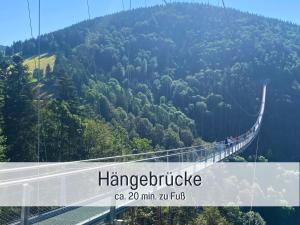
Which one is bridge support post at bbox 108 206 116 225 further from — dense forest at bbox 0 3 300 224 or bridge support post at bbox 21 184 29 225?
dense forest at bbox 0 3 300 224

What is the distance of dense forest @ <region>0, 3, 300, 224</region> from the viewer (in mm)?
37000

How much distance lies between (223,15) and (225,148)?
119347 millimetres

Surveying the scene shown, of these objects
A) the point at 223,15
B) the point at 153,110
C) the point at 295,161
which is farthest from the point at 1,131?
the point at 223,15

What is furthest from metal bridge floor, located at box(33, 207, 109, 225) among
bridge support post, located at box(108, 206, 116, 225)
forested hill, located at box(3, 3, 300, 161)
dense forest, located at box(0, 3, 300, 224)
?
forested hill, located at box(3, 3, 300, 161)

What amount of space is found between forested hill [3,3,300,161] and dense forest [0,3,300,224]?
26 cm

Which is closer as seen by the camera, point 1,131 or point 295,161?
point 1,131

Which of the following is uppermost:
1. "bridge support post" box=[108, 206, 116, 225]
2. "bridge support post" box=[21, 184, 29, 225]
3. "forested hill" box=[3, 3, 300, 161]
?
"forested hill" box=[3, 3, 300, 161]

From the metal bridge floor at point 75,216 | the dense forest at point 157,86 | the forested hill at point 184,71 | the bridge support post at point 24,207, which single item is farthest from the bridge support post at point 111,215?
the forested hill at point 184,71

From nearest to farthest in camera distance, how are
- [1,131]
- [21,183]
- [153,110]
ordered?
[21,183] → [1,131] → [153,110]

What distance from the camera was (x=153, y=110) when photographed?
80.6m

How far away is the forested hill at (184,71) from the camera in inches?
3061

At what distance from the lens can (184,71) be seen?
120 metres

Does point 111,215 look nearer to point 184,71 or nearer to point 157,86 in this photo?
point 157,86

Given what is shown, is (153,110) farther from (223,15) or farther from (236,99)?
(223,15)
